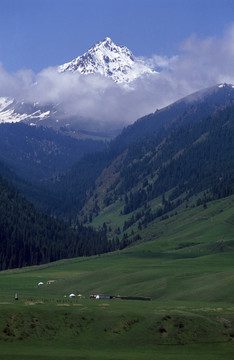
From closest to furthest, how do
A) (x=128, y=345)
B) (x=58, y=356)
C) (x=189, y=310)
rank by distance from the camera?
1. (x=58, y=356)
2. (x=128, y=345)
3. (x=189, y=310)

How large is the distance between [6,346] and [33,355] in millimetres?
6436

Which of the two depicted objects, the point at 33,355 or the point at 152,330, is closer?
the point at 33,355

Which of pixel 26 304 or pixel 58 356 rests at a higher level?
pixel 26 304

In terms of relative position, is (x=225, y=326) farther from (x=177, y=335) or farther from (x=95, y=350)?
(x=95, y=350)

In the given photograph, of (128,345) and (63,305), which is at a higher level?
(63,305)

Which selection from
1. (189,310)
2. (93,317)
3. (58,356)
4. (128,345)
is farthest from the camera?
(189,310)

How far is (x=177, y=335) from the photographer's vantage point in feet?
355

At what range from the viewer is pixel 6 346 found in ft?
326

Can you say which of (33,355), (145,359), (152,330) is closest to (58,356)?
(33,355)

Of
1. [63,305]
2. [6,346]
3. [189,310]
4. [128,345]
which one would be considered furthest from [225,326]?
[6,346]

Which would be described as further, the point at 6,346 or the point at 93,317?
the point at 93,317

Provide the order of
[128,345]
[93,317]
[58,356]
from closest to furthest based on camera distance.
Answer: [58,356]
[128,345]
[93,317]

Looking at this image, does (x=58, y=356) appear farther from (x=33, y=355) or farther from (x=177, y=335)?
(x=177, y=335)

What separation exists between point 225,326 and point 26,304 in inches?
1493
